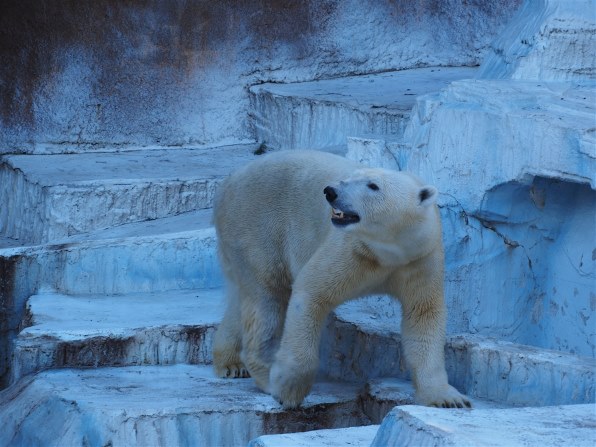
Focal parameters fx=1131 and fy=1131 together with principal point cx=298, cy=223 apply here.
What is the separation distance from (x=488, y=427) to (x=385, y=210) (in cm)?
96

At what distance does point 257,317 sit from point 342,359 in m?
0.64

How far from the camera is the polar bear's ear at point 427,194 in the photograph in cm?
363

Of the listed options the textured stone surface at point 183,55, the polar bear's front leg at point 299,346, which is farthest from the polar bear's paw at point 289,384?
the textured stone surface at point 183,55

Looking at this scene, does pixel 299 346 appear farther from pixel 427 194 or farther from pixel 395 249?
pixel 427 194

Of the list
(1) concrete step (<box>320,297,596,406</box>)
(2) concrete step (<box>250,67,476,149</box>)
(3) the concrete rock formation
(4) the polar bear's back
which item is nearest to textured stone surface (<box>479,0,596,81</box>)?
(3) the concrete rock formation

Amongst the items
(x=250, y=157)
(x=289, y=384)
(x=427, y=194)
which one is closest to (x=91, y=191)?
(x=250, y=157)

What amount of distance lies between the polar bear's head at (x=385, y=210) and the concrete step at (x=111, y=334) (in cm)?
136

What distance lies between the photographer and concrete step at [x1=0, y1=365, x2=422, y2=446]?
400 cm

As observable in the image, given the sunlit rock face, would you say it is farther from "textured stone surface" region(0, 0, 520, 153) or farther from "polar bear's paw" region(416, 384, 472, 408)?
"textured stone surface" region(0, 0, 520, 153)

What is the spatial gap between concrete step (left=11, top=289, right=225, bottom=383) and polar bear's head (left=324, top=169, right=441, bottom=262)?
4.47 feet

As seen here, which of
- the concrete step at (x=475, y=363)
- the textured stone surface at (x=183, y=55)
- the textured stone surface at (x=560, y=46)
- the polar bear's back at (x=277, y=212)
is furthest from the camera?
the textured stone surface at (x=183, y=55)

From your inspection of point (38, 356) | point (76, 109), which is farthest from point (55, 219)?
point (38, 356)

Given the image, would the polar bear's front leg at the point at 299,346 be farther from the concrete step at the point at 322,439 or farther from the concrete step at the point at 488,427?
the concrete step at the point at 488,427

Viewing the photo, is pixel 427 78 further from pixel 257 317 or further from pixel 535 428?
pixel 535 428
